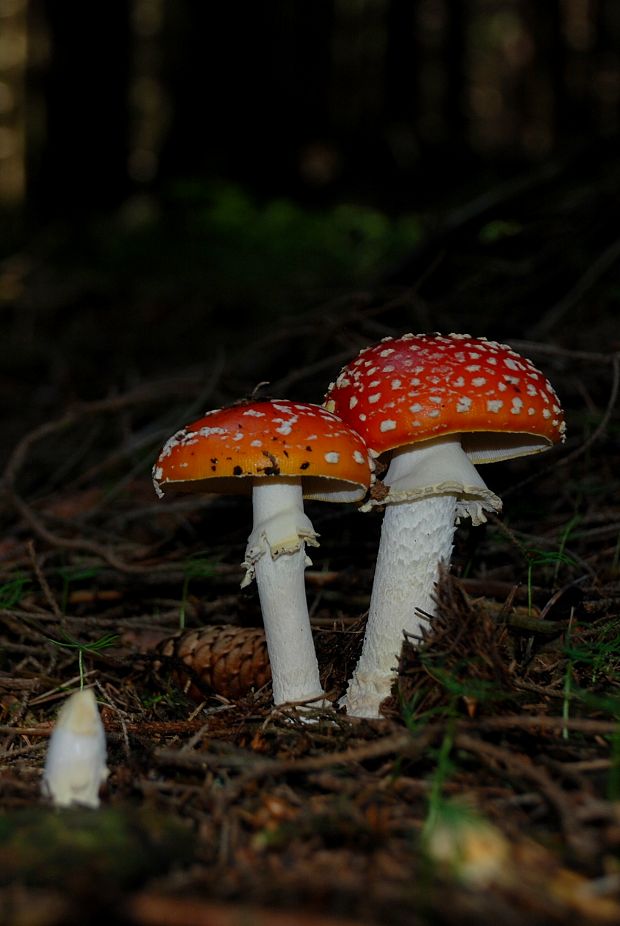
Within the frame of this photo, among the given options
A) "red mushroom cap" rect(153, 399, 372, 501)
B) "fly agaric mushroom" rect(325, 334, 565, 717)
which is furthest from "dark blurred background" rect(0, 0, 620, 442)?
"red mushroom cap" rect(153, 399, 372, 501)

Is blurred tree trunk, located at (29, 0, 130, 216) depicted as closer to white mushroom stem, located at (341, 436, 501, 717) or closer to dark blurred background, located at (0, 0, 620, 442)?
dark blurred background, located at (0, 0, 620, 442)

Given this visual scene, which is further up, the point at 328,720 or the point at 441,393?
the point at 441,393

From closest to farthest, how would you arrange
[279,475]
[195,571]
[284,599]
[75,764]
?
[75,764] → [279,475] → [284,599] → [195,571]

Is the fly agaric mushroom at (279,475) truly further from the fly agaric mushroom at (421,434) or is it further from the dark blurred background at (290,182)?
the dark blurred background at (290,182)

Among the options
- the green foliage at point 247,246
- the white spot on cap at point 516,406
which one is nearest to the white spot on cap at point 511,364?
the white spot on cap at point 516,406

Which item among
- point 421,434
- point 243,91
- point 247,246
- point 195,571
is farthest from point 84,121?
point 421,434

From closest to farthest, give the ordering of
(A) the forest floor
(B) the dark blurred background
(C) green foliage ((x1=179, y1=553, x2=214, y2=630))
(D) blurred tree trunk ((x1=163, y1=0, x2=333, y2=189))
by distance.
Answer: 1. (A) the forest floor
2. (C) green foliage ((x1=179, y1=553, x2=214, y2=630))
3. (B) the dark blurred background
4. (D) blurred tree trunk ((x1=163, y1=0, x2=333, y2=189))

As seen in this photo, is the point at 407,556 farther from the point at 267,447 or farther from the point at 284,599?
the point at 267,447
